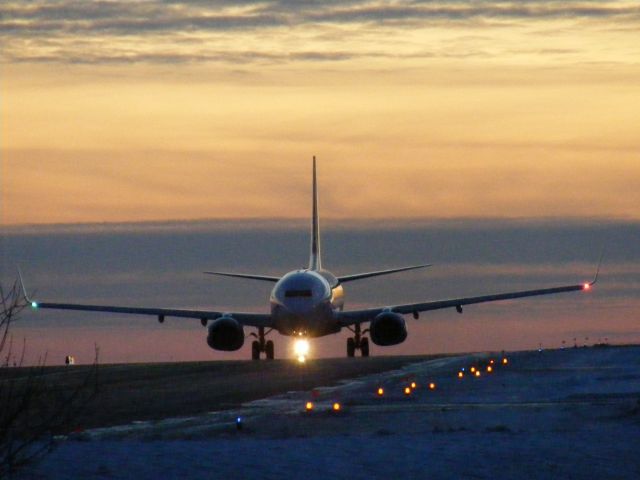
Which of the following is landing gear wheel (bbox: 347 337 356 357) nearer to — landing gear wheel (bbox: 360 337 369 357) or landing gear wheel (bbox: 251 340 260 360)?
landing gear wheel (bbox: 360 337 369 357)

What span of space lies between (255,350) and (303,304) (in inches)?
296

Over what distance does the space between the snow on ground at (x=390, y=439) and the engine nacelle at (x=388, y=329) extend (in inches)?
1013

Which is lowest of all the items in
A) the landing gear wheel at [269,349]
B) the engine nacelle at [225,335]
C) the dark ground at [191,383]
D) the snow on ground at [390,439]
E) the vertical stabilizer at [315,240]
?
the snow on ground at [390,439]

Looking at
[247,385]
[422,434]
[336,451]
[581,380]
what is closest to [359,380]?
[247,385]

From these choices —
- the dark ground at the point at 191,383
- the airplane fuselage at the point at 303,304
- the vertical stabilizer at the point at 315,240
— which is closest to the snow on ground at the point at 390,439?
the dark ground at the point at 191,383

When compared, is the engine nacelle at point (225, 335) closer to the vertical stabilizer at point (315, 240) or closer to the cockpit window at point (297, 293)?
the cockpit window at point (297, 293)

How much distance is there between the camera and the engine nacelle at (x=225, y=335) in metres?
68.3

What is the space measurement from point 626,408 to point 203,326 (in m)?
43.0

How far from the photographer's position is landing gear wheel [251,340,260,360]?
2805 inches

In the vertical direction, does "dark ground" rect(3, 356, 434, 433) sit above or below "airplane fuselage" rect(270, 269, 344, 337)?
below

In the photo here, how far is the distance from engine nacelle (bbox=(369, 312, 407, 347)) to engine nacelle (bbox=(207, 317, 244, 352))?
20.8ft

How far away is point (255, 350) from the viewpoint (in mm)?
71562

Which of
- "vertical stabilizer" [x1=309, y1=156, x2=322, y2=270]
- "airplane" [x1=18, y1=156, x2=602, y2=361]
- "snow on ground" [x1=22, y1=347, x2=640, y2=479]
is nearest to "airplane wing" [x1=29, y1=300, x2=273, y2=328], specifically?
"airplane" [x1=18, y1=156, x2=602, y2=361]

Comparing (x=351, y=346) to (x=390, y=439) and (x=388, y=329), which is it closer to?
(x=388, y=329)
